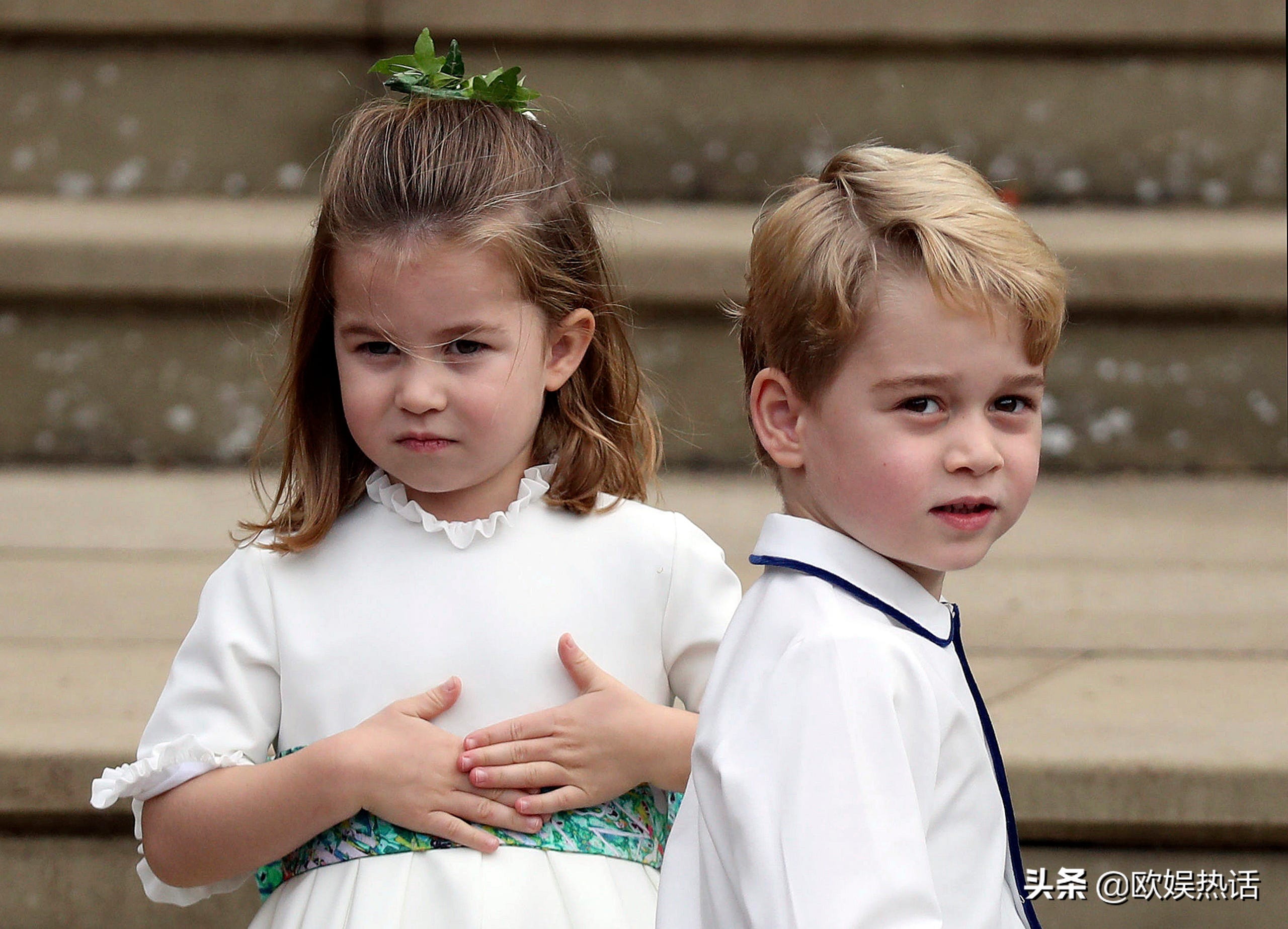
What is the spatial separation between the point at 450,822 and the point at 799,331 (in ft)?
1.85

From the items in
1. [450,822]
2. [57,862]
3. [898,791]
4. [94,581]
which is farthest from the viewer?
[94,581]

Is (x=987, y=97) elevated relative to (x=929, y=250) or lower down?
lower down

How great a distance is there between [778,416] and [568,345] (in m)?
0.36

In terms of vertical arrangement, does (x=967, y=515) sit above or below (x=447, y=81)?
below

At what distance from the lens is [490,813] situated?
54.9 inches

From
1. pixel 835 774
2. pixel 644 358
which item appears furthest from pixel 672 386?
pixel 835 774

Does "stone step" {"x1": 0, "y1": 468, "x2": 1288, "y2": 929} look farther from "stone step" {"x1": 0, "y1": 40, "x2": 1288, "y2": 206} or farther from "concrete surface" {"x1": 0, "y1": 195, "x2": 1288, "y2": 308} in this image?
"stone step" {"x1": 0, "y1": 40, "x2": 1288, "y2": 206}

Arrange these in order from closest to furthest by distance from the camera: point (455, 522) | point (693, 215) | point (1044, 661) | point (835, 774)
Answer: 1. point (835, 774)
2. point (455, 522)
3. point (1044, 661)
4. point (693, 215)

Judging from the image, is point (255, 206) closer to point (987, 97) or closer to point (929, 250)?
point (987, 97)

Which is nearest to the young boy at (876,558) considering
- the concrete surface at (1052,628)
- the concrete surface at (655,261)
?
the concrete surface at (1052,628)

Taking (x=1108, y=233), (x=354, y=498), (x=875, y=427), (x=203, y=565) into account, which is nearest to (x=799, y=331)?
(x=875, y=427)

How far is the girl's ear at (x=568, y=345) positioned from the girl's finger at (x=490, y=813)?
1.34 ft

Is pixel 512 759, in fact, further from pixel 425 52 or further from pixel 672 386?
pixel 672 386

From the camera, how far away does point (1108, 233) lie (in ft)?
9.48
